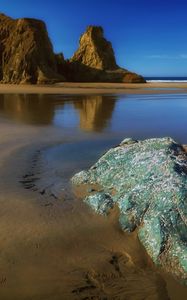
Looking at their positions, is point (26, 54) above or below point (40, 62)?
above

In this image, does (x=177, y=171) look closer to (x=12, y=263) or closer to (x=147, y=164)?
(x=147, y=164)

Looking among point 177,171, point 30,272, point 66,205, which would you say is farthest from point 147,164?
point 30,272

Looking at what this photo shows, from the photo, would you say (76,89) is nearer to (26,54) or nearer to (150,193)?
(26,54)

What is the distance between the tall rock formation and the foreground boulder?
123ft

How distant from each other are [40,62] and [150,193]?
120ft

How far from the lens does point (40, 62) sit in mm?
39062

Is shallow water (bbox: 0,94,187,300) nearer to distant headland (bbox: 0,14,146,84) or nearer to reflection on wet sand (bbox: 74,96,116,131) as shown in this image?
reflection on wet sand (bbox: 74,96,116,131)

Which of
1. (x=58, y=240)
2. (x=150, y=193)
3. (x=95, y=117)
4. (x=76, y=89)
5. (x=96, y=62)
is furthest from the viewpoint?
(x=96, y=62)

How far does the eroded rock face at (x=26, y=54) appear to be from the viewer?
127 ft

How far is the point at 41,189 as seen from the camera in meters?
5.45

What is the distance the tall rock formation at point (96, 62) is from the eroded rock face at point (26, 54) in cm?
308

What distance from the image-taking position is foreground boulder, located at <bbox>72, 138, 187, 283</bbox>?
367 cm

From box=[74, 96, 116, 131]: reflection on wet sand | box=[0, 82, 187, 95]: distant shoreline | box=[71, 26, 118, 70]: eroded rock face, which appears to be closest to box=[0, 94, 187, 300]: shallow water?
box=[74, 96, 116, 131]: reflection on wet sand

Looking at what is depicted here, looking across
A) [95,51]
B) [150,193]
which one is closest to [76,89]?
[95,51]
